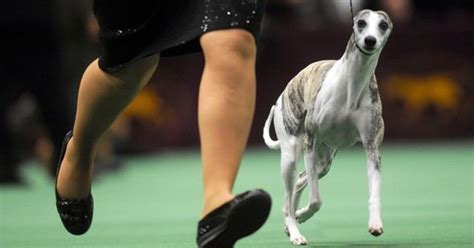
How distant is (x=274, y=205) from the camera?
7668mm

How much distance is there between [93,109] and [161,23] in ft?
1.90

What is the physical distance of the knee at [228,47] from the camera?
3762 mm

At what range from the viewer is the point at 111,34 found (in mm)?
4125

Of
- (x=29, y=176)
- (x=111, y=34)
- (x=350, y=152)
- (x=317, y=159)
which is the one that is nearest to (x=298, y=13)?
(x=350, y=152)

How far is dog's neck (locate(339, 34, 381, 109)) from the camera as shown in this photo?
191 inches

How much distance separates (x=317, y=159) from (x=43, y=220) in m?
2.41

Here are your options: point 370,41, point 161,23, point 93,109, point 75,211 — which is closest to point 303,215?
point 370,41

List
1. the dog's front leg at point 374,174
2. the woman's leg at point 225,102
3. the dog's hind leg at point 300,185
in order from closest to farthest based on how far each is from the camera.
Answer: the woman's leg at point 225,102, the dog's front leg at point 374,174, the dog's hind leg at point 300,185

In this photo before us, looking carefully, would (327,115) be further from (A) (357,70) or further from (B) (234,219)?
(B) (234,219)

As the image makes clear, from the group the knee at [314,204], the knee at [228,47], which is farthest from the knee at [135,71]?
the knee at [314,204]

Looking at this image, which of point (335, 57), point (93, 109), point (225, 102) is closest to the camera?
point (225, 102)

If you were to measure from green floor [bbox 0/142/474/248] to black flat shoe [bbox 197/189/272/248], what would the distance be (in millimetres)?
1365

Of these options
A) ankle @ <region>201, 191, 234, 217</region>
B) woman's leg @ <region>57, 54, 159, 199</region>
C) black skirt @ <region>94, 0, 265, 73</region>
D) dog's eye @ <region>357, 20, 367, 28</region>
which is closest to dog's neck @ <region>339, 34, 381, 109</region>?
dog's eye @ <region>357, 20, 367, 28</region>

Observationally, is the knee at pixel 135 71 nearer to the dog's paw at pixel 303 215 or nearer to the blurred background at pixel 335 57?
the dog's paw at pixel 303 215
